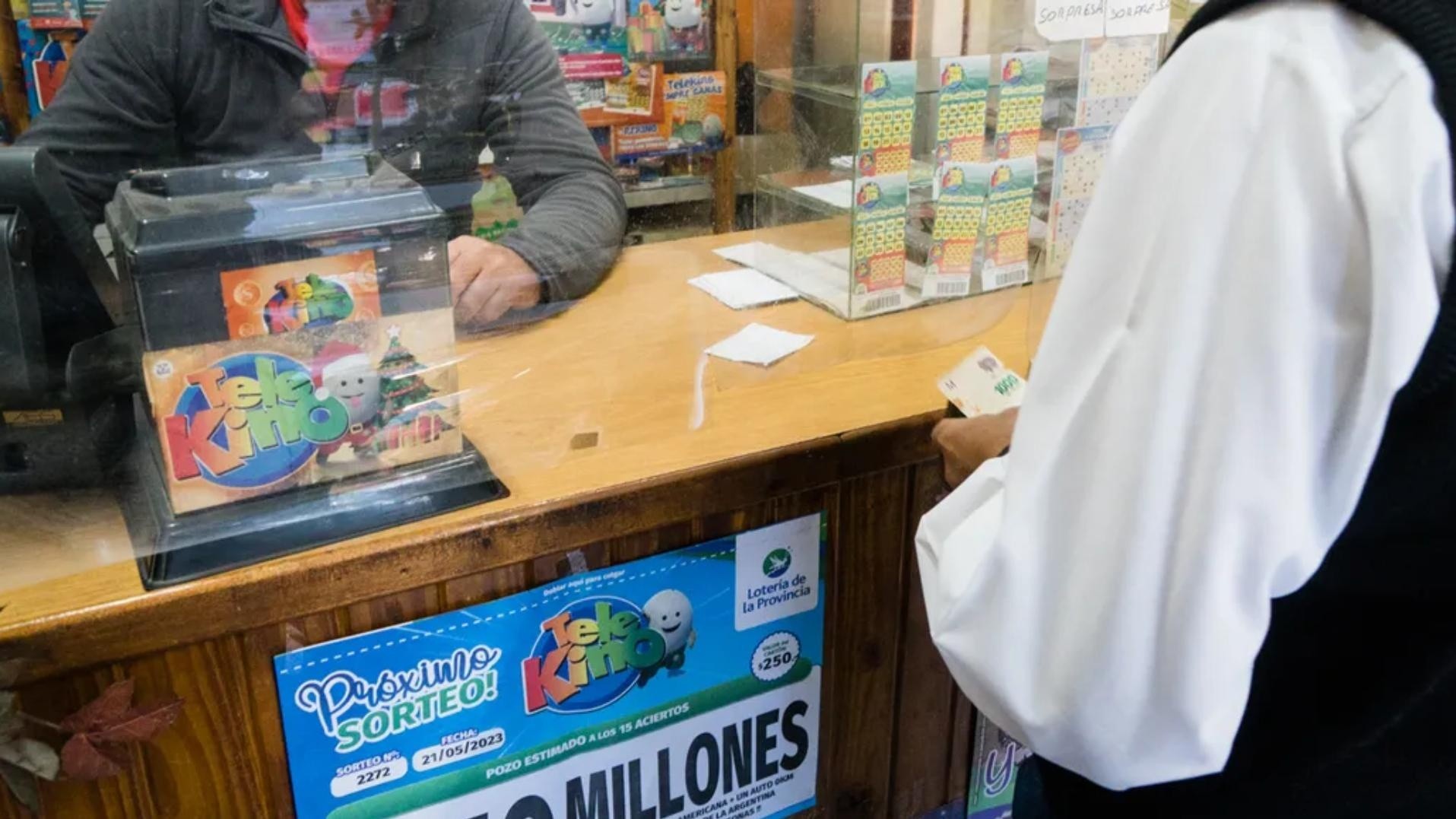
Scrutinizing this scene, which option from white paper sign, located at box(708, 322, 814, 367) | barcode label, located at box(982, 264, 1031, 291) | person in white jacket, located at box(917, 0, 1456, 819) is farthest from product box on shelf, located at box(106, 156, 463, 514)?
barcode label, located at box(982, 264, 1031, 291)

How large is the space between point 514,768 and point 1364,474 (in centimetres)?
76

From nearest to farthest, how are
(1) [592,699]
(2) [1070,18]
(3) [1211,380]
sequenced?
(3) [1211,380] < (1) [592,699] < (2) [1070,18]

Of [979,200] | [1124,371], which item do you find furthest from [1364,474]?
[979,200]

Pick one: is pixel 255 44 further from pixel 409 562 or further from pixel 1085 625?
pixel 1085 625

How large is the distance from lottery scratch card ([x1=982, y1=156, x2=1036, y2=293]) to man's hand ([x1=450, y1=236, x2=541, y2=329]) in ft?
1.87

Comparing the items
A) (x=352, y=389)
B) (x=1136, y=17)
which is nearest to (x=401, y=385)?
(x=352, y=389)

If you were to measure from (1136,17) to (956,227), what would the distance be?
0.31 m

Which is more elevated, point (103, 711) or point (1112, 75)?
point (1112, 75)

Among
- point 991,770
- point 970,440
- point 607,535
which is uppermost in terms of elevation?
point 970,440

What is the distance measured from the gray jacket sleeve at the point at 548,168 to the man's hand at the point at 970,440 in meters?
0.65

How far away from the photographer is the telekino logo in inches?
44.2

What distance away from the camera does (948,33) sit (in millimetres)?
1359

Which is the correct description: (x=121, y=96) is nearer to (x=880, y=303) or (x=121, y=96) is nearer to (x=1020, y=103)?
(x=880, y=303)

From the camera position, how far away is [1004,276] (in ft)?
4.75
